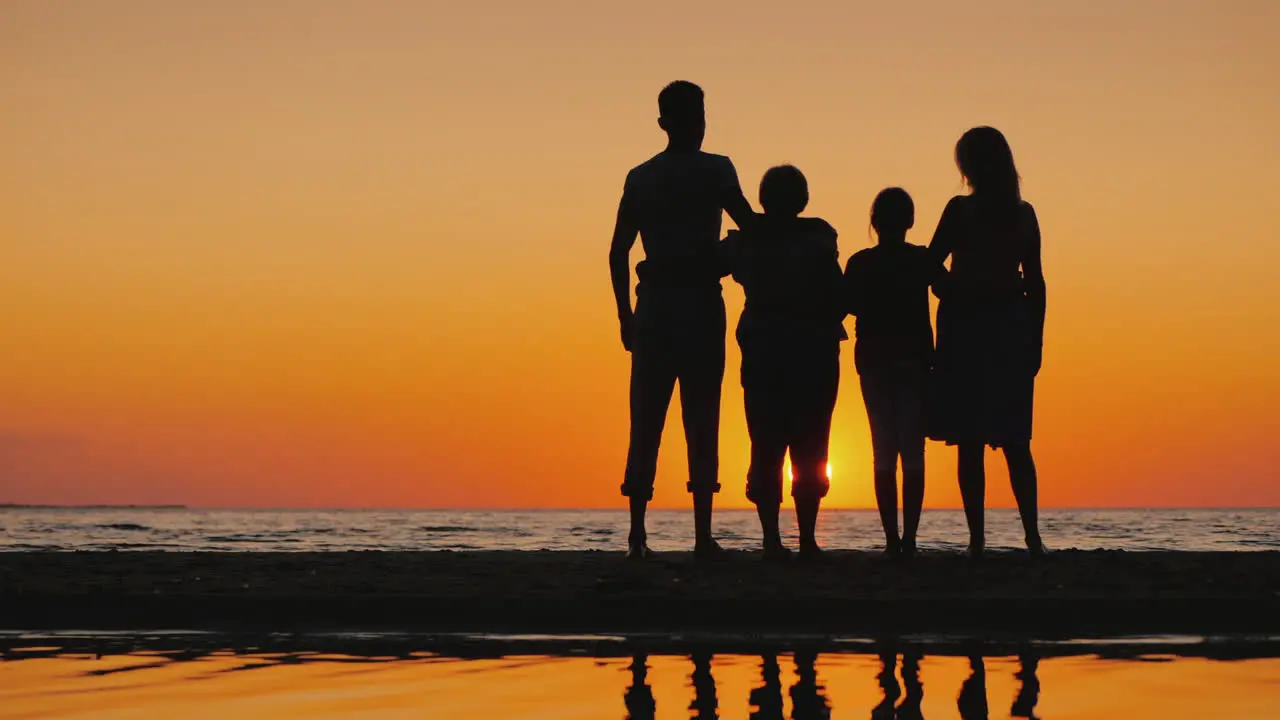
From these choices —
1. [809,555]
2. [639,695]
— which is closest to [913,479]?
[809,555]

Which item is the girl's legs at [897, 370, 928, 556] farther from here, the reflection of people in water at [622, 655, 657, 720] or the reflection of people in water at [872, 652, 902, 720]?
the reflection of people in water at [622, 655, 657, 720]

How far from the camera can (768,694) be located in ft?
18.8

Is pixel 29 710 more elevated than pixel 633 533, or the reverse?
pixel 633 533

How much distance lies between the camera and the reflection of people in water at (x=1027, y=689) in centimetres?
531

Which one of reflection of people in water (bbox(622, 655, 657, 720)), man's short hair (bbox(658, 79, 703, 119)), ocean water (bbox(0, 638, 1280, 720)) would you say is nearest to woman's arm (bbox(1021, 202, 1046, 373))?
man's short hair (bbox(658, 79, 703, 119))

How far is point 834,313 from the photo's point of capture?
8.99 metres

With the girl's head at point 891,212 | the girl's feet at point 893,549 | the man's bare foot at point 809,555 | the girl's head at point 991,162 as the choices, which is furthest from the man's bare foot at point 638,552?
the girl's head at point 991,162

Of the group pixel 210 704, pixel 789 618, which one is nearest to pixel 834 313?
pixel 789 618

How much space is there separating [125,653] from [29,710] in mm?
1789

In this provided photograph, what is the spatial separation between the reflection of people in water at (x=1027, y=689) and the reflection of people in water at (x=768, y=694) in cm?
77

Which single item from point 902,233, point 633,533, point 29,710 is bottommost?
point 29,710

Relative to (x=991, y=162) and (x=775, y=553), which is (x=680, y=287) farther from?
(x=991, y=162)

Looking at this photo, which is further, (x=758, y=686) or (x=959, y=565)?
(x=959, y=565)

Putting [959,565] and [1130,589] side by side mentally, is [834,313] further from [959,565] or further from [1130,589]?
[1130,589]
